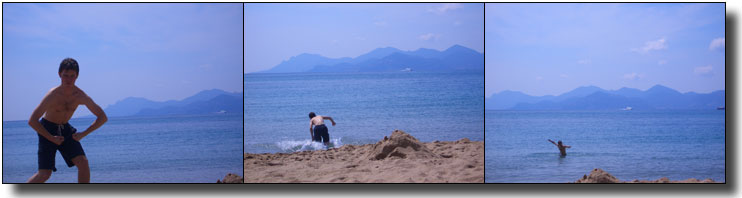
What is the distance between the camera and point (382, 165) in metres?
6.63

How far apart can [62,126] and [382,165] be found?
9.65 feet

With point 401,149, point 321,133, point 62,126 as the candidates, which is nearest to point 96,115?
point 62,126

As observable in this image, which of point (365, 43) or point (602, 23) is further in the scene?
point (365, 43)

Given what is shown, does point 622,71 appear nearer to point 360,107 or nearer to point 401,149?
point 401,149

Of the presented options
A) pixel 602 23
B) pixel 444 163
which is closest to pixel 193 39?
pixel 444 163

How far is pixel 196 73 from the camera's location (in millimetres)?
8359

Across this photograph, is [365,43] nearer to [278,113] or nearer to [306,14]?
[306,14]

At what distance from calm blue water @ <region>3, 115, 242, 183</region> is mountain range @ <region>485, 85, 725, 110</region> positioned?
12.7 feet

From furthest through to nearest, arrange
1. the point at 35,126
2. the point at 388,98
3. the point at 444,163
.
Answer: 1. the point at 388,98
2. the point at 444,163
3. the point at 35,126

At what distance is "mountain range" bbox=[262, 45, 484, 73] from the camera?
891 cm

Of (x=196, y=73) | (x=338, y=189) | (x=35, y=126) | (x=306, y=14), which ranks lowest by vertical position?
(x=338, y=189)

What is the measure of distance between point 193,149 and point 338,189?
17.6 ft

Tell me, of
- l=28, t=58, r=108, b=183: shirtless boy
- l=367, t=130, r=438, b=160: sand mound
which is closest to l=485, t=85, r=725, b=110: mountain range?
l=367, t=130, r=438, b=160: sand mound

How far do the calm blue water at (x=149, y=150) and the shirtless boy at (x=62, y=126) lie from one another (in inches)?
33.3
